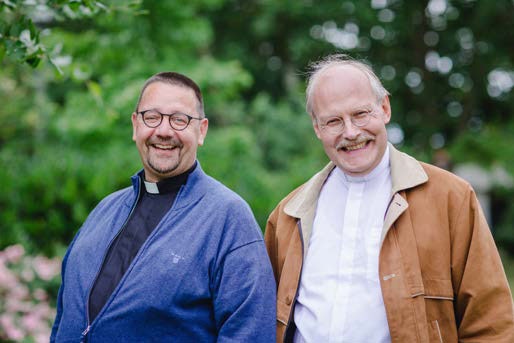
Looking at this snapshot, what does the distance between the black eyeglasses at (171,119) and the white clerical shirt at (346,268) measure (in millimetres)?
777

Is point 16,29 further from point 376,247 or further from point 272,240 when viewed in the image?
point 376,247

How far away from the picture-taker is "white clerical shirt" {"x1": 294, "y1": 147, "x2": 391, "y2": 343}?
7.87 feet

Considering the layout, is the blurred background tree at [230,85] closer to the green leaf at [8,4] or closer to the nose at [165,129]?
the green leaf at [8,4]

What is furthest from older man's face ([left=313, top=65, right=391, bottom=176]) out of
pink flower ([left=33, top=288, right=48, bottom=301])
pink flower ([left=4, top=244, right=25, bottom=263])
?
pink flower ([left=4, top=244, right=25, bottom=263])

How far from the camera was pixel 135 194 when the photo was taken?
2842mm

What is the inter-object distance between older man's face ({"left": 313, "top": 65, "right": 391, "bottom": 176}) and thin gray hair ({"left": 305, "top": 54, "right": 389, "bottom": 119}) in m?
0.03

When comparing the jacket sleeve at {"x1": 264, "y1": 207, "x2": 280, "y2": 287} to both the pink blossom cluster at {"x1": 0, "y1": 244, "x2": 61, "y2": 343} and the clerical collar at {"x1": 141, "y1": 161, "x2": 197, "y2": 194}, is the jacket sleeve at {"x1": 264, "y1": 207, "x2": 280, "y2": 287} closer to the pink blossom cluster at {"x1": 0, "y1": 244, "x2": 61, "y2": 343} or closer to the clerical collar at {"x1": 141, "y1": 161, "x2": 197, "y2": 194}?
the clerical collar at {"x1": 141, "y1": 161, "x2": 197, "y2": 194}

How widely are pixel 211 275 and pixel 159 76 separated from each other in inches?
39.3

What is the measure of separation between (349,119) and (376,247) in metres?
0.59

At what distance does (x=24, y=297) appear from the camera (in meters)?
5.12

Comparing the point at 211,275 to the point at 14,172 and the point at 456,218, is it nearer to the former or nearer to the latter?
the point at 456,218

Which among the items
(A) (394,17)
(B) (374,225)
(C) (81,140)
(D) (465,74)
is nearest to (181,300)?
(B) (374,225)

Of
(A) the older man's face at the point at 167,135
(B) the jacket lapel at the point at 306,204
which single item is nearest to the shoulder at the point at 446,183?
(B) the jacket lapel at the point at 306,204

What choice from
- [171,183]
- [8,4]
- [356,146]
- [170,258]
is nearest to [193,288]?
[170,258]
